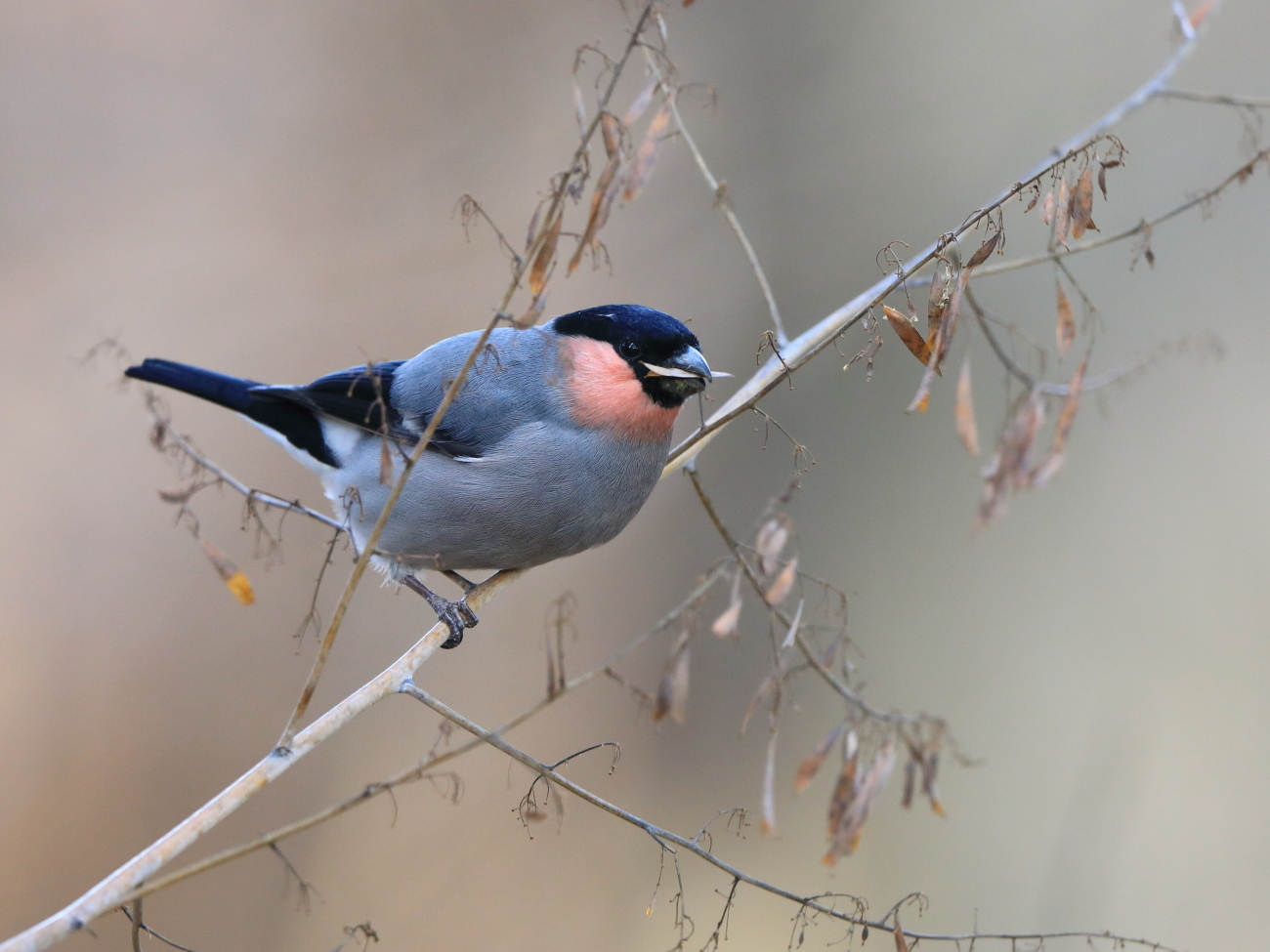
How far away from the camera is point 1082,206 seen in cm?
173

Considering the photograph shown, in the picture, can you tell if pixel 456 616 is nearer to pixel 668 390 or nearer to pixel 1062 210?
pixel 668 390

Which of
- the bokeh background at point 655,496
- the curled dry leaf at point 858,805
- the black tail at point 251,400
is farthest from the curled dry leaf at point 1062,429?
the bokeh background at point 655,496

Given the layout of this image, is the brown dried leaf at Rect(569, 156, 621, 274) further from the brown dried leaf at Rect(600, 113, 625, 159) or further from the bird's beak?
the bird's beak

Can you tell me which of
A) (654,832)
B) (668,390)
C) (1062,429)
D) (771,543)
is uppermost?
(1062,429)

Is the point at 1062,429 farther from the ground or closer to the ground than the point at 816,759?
farther from the ground

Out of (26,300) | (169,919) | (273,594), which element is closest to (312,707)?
(273,594)

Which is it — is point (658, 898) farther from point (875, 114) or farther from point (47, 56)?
point (47, 56)

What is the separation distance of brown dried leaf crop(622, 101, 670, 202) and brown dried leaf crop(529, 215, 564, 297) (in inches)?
8.3

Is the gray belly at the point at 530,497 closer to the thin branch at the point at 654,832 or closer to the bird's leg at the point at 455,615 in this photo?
the bird's leg at the point at 455,615

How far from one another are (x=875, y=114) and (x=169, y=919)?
465 cm

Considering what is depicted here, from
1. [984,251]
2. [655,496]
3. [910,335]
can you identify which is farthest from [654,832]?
[655,496]

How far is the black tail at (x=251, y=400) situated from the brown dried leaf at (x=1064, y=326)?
196 centimetres

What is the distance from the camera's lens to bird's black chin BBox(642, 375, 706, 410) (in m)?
2.55

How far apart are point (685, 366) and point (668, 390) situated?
0.11 m
